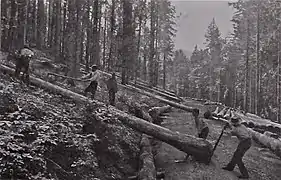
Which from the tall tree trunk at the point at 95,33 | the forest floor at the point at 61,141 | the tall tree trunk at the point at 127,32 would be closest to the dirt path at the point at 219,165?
the forest floor at the point at 61,141

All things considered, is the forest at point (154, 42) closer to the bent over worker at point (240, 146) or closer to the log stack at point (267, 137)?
the log stack at point (267, 137)

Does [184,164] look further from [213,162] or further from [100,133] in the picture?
[100,133]

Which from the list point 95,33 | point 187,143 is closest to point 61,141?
point 187,143

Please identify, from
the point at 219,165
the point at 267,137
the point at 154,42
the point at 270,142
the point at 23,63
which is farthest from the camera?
the point at 154,42

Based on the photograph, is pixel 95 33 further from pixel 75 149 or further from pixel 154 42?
pixel 154 42

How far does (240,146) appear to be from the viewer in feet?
31.5

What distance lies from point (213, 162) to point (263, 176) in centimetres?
161

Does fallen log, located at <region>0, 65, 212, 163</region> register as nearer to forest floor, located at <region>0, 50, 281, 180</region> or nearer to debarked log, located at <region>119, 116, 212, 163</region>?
debarked log, located at <region>119, 116, 212, 163</region>

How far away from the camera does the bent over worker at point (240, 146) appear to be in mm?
9438

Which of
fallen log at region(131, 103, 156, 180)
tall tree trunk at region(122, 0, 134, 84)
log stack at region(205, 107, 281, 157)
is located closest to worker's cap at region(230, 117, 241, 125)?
fallen log at region(131, 103, 156, 180)

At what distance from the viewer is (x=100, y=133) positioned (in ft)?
28.3

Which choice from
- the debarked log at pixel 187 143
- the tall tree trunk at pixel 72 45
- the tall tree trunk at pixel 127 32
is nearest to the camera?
the debarked log at pixel 187 143

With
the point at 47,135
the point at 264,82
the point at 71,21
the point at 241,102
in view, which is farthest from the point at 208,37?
the point at 47,135

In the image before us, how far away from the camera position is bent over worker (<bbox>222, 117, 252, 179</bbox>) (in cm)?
944
